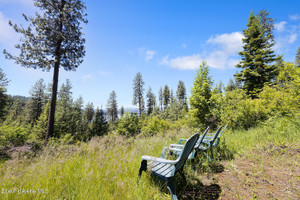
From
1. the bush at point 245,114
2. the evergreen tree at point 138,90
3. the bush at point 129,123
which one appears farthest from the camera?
the evergreen tree at point 138,90

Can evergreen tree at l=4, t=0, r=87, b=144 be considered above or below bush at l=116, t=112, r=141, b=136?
above

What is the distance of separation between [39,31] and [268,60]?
22.3m

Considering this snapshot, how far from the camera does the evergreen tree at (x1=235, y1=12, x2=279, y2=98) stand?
518 inches

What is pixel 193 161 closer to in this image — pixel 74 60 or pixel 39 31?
pixel 74 60

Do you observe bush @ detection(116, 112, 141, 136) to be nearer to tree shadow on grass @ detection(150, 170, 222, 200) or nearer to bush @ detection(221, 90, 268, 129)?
bush @ detection(221, 90, 268, 129)

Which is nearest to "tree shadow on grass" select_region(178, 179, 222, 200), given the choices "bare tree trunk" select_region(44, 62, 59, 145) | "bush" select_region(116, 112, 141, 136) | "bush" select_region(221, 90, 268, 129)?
"bush" select_region(221, 90, 268, 129)

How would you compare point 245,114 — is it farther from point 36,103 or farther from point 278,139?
point 36,103

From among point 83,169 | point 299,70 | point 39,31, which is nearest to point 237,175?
point 83,169

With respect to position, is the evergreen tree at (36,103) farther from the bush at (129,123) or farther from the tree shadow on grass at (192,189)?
the tree shadow on grass at (192,189)

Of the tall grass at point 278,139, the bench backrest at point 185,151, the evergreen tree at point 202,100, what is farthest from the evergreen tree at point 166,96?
the bench backrest at point 185,151

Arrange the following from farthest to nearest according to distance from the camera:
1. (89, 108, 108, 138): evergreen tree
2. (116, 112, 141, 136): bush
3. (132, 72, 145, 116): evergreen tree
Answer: (132, 72, 145, 116): evergreen tree → (89, 108, 108, 138): evergreen tree → (116, 112, 141, 136): bush

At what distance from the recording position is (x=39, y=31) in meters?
8.19

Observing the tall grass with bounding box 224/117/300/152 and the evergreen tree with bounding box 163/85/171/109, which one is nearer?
the tall grass with bounding box 224/117/300/152

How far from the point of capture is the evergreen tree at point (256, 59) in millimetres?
13148
